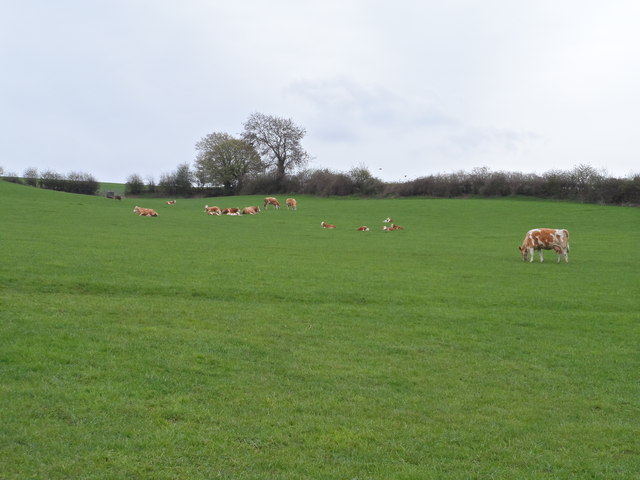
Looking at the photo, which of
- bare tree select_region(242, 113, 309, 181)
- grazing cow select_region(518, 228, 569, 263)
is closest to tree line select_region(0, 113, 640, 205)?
bare tree select_region(242, 113, 309, 181)

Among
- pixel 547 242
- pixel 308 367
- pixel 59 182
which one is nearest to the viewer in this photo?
pixel 308 367

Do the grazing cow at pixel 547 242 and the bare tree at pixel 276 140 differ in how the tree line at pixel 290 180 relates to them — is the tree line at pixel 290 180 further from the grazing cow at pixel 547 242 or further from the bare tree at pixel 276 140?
the grazing cow at pixel 547 242

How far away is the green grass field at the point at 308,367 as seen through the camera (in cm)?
643

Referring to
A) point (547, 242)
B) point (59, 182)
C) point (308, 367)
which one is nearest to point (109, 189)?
point (59, 182)

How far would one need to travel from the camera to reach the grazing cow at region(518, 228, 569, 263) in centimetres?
2645

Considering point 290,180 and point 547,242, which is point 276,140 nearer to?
point 290,180

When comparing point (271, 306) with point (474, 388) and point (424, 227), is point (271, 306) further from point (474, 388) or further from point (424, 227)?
point (424, 227)

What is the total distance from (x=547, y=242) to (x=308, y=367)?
20.1 metres

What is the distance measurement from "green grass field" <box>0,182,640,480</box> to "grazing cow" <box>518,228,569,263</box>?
8.22 ft

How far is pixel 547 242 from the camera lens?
87.5 feet

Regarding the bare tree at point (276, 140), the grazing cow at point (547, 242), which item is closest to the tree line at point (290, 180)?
the bare tree at point (276, 140)

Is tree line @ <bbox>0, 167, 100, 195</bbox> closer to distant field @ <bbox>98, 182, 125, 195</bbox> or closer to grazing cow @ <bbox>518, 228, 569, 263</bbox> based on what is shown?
distant field @ <bbox>98, 182, 125, 195</bbox>

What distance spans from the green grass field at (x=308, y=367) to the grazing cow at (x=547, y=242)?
8.22ft

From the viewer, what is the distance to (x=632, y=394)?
9.36m
